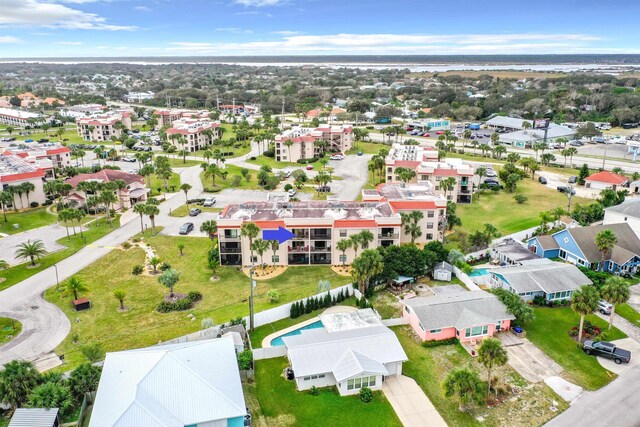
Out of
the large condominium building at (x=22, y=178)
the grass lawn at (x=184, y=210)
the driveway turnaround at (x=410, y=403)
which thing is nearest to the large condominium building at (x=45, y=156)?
the large condominium building at (x=22, y=178)

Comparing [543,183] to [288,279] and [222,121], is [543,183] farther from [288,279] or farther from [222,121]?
[222,121]

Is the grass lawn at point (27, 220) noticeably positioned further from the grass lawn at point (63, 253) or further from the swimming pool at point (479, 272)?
the swimming pool at point (479, 272)

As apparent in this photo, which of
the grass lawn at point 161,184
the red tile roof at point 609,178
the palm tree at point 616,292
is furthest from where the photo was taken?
the grass lawn at point 161,184

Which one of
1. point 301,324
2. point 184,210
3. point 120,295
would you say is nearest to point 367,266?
point 301,324

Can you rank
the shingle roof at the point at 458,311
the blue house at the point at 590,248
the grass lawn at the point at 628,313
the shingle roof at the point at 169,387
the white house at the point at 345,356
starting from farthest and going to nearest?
the blue house at the point at 590,248 < the grass lawn at the point at 628,313 < the shingle roof at the point at 458,311 < the white house at the point at 345,356 < the shingle roof at the point at 169,387

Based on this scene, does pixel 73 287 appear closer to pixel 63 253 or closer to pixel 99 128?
pixel 63 253

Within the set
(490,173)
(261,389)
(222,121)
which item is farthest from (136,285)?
(222,121)
